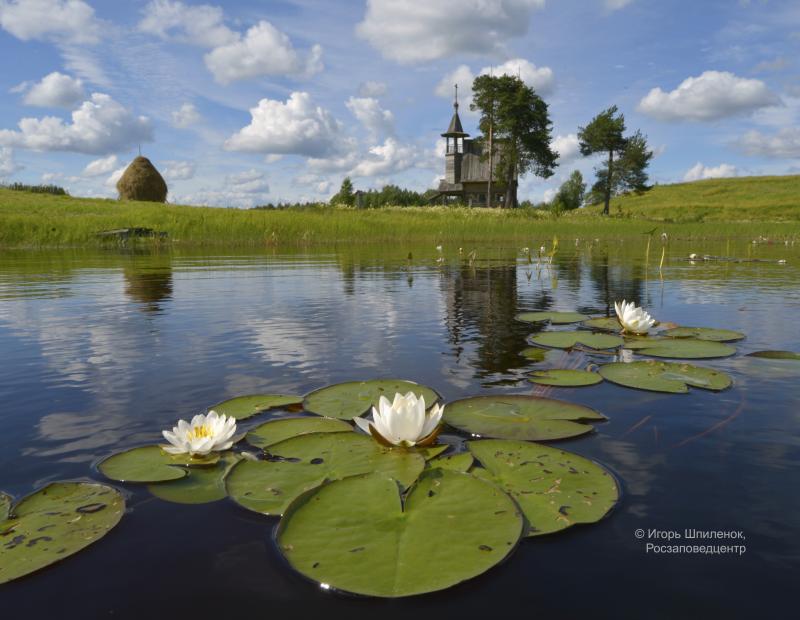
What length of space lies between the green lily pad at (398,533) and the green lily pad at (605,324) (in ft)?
14.2

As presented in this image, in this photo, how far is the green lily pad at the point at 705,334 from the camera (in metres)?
5.46

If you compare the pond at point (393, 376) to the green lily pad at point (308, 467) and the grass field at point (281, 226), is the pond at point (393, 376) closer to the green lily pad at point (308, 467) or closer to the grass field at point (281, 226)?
the green lily pad at point (308, 467)

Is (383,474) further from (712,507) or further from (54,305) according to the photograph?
(54,305)

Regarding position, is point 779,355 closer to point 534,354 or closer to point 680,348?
point 680,348

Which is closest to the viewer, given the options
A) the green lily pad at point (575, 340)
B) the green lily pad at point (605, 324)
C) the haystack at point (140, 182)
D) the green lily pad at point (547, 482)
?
the green lily pad at point (547, 482)

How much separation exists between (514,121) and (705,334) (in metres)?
48.1

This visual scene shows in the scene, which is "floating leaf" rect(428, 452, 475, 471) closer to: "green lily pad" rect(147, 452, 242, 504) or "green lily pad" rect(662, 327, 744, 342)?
"green lily pad" rect(147, 452, 242, 504)

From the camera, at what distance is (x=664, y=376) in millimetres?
4219

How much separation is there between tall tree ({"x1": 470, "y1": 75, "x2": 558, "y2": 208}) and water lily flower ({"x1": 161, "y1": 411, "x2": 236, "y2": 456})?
51.4 metres

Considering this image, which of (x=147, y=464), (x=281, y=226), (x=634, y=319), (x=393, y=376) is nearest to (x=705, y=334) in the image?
(x=634, y=319)

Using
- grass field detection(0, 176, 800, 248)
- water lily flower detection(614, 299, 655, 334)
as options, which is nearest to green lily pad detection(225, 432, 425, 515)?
water lily flower detection(614, 299, 655, 334)

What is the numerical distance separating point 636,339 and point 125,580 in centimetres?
521

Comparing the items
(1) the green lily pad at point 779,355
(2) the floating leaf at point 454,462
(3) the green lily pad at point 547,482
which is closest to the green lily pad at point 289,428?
(2) the floating leaf at point 454,462

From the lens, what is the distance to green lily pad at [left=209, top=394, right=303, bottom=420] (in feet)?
11.7
